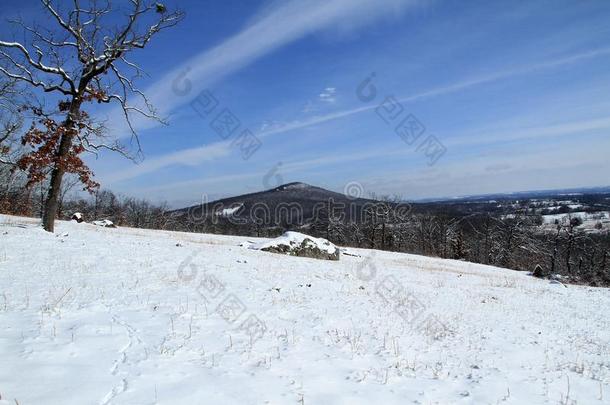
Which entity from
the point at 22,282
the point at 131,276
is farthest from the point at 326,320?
the point at 22,282

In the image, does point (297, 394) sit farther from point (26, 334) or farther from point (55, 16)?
point (55, 16)

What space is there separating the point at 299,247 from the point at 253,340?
17056 mm

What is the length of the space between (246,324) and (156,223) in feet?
310

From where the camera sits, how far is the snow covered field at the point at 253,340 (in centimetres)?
614

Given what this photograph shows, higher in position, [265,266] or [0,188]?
[0,188]

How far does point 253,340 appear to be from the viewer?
329 inches

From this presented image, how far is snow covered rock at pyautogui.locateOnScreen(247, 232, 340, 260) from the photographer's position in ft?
81.6

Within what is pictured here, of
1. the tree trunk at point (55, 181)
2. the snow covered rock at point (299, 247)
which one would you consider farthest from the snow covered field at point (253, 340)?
the snow covered rock at point (299, 247)

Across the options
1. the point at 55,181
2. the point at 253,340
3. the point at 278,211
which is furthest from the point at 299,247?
the point at 278,211

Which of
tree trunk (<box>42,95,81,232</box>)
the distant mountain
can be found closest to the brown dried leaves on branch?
tree trunk (<box>42,95,81,232</box>)

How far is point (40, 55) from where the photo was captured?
59.8 feet

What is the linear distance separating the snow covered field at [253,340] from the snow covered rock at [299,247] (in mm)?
9011

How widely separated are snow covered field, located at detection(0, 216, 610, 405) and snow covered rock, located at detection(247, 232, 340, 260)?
901 centimetres

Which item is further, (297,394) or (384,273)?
(384,273)
